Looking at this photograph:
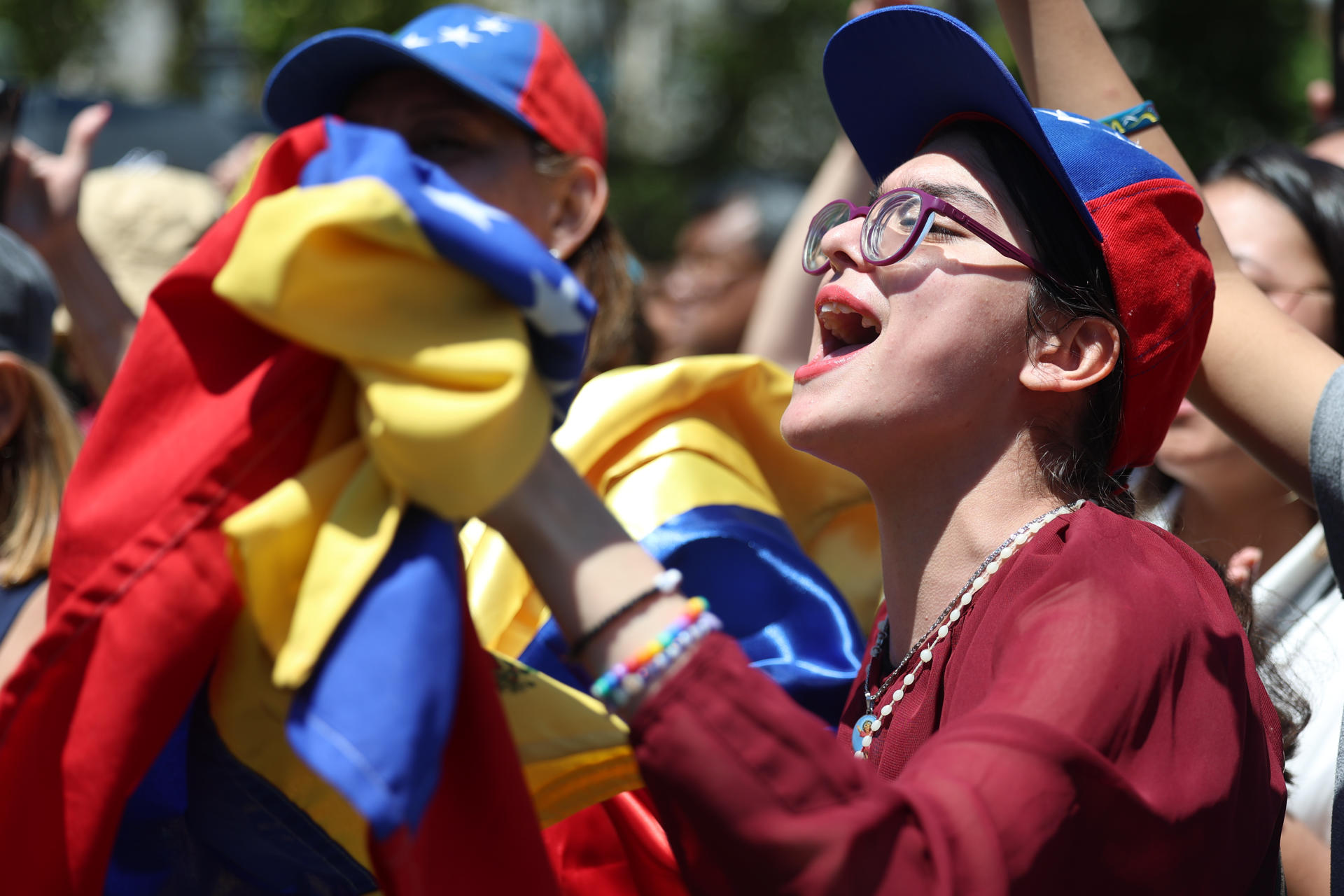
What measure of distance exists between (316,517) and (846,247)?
916 mm

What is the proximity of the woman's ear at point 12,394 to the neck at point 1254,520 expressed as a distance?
231cm

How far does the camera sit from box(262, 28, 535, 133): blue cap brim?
227 cm

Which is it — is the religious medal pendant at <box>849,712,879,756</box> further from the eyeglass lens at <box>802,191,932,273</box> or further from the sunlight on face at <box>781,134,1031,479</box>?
the eyeglass lens at <box>802,191,932,273</box>

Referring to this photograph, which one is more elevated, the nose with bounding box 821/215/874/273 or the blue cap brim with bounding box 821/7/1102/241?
the blue cap brim with bounding box 821/7/1102/241

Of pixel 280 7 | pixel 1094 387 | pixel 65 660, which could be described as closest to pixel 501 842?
pixel 65 660

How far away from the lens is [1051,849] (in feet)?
3.88

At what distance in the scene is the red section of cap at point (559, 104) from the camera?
8.09 ft

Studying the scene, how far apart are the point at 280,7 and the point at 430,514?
473 inches

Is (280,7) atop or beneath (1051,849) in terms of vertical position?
beneath

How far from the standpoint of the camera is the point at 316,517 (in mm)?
1130

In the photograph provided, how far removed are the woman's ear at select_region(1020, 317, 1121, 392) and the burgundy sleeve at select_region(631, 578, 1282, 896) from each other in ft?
1.49

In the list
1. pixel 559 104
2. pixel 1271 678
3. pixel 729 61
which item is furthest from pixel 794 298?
pixel 729 61

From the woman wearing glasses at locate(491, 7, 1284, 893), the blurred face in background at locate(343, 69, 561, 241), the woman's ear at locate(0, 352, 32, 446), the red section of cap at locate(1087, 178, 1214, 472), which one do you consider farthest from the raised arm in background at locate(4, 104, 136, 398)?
the red section of cap at locate(1087, 178, 1214, 472)

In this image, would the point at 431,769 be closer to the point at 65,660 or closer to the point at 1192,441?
the point at 65,660
